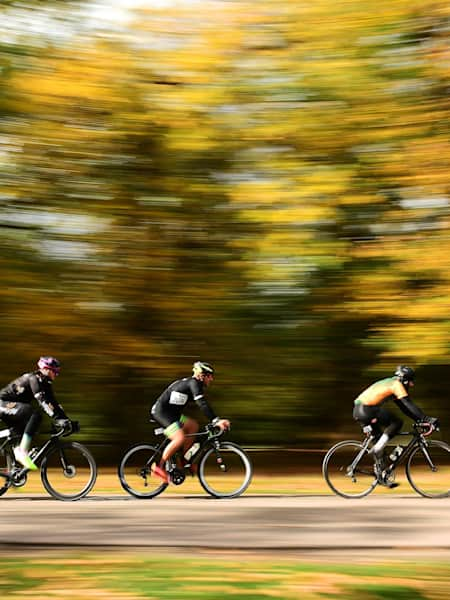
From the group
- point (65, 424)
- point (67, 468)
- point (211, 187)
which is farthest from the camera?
point (211, 187)

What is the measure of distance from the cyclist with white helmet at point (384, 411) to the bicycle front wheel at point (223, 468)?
4.93 ft

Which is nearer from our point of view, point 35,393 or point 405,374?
point 35,393

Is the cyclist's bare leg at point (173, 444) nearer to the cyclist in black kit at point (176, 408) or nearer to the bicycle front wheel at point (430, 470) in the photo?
the cyclist in black kit at point (176, 408)

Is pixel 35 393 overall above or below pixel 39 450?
above

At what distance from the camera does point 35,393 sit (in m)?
11.7

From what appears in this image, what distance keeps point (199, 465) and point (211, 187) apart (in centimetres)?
654

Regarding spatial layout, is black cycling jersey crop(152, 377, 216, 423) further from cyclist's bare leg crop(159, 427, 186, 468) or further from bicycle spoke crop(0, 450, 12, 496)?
bicycle spoke crop(0, 450, 12, 496)

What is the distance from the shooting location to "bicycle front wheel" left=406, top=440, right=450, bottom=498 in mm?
12438

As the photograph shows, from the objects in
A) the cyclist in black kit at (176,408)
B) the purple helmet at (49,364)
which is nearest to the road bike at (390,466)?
the cyclist in black kit at (176,408)

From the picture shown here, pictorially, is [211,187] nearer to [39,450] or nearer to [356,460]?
[356,460]

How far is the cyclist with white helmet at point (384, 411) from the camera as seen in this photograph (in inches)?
487

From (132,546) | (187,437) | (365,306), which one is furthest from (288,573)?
(365,306)

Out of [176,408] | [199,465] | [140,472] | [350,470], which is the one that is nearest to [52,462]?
[140,472]

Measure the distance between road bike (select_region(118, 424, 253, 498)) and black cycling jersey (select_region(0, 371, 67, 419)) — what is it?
1.15m
